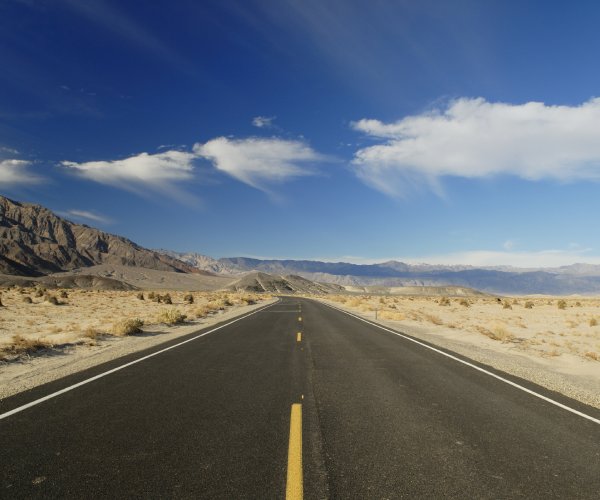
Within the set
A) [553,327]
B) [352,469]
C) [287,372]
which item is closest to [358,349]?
[287,372]

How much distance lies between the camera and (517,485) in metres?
4.27

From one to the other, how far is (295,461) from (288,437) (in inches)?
30.1

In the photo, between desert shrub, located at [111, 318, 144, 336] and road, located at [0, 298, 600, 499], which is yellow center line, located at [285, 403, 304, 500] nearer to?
road, located at [0, 298, 600, 499]

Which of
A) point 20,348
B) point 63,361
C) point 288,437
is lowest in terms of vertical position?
point 63,361

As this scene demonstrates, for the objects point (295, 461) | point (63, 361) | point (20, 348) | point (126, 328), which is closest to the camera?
point (295, 461)

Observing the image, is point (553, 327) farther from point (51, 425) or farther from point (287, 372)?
point (51, 425)

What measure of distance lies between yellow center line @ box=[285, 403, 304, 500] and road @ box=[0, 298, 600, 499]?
2.6 inches

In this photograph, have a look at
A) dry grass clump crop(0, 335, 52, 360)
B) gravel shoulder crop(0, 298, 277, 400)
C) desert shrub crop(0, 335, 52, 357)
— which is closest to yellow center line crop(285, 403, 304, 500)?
gravel shoulder crop(0, 298, 277, 400)

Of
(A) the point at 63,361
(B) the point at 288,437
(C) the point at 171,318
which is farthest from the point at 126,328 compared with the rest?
(B) the point at 288,437

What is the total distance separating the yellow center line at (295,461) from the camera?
393cm

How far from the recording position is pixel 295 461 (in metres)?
4.61

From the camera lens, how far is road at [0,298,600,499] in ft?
13.6

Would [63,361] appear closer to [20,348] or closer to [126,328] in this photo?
[20,348]

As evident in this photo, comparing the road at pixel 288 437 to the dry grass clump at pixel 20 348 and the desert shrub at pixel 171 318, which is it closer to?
the dry grass clump at pixel 20 348
